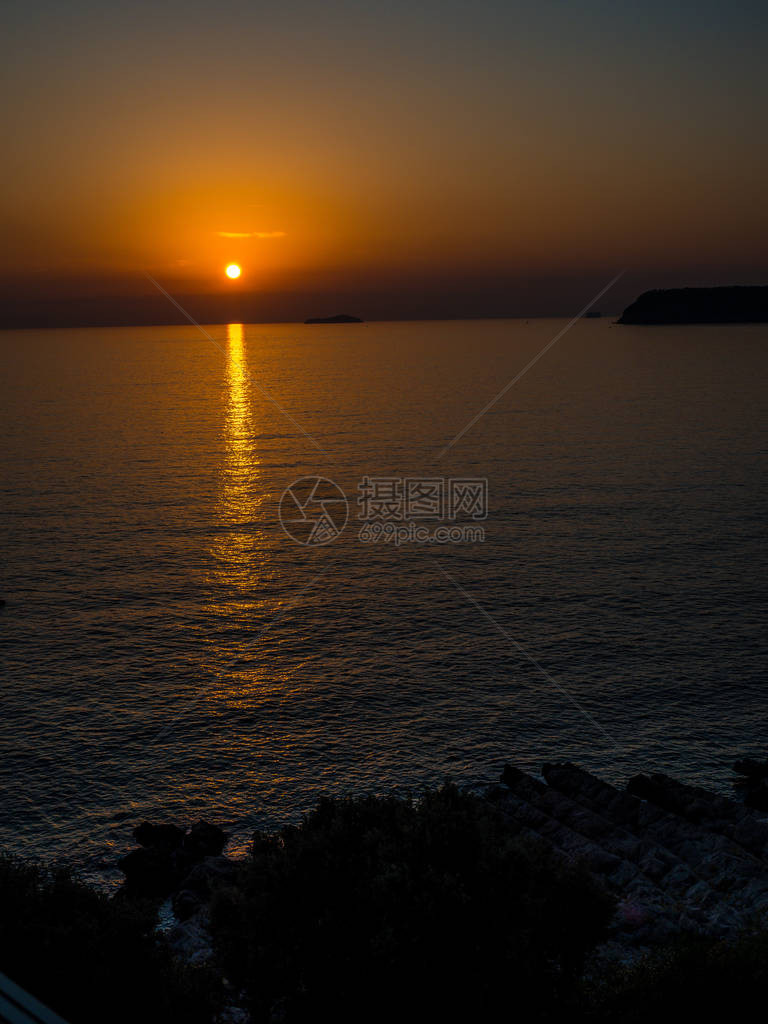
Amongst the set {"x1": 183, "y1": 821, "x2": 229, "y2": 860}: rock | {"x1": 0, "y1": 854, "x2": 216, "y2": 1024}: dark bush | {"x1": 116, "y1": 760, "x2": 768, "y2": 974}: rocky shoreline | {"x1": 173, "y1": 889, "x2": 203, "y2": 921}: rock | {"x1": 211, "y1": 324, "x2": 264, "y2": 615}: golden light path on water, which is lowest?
{"x1": 173, "y1": 889, "x2": 203, "y2": 921}: rock

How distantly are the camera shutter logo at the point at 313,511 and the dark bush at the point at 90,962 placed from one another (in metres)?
64.9

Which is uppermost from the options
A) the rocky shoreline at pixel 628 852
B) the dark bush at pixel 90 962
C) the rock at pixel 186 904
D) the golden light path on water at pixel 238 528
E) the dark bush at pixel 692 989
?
the golden light path on water at pixel 238 528

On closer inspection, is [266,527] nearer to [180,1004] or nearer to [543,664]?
[543,664]

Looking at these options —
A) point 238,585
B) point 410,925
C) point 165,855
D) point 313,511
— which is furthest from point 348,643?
point 410,925

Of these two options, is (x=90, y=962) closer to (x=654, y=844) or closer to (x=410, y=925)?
(x=410, y=925)

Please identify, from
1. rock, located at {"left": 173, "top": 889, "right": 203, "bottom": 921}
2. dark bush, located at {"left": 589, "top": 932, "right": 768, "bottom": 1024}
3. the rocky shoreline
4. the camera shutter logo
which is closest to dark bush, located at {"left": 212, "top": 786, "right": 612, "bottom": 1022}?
dark bush, located at {"left": 589, "top": 932, "right": 768, "bottom": 1024}

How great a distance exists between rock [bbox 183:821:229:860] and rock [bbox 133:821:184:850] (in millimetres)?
524

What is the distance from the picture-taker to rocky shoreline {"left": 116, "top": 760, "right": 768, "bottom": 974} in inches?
1288

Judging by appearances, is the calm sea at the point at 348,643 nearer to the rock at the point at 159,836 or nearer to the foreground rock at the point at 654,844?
the rock at the point at 159,836

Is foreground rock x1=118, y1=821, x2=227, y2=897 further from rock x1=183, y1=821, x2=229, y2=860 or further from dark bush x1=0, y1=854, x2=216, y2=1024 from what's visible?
dark bush x1=0, y1=854, x2=216, y2=1024

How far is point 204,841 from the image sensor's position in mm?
41344

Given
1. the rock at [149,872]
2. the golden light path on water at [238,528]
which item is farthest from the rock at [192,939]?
the golden light path on water at [238,528]

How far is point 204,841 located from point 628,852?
20855mm

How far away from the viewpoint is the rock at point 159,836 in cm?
4134
